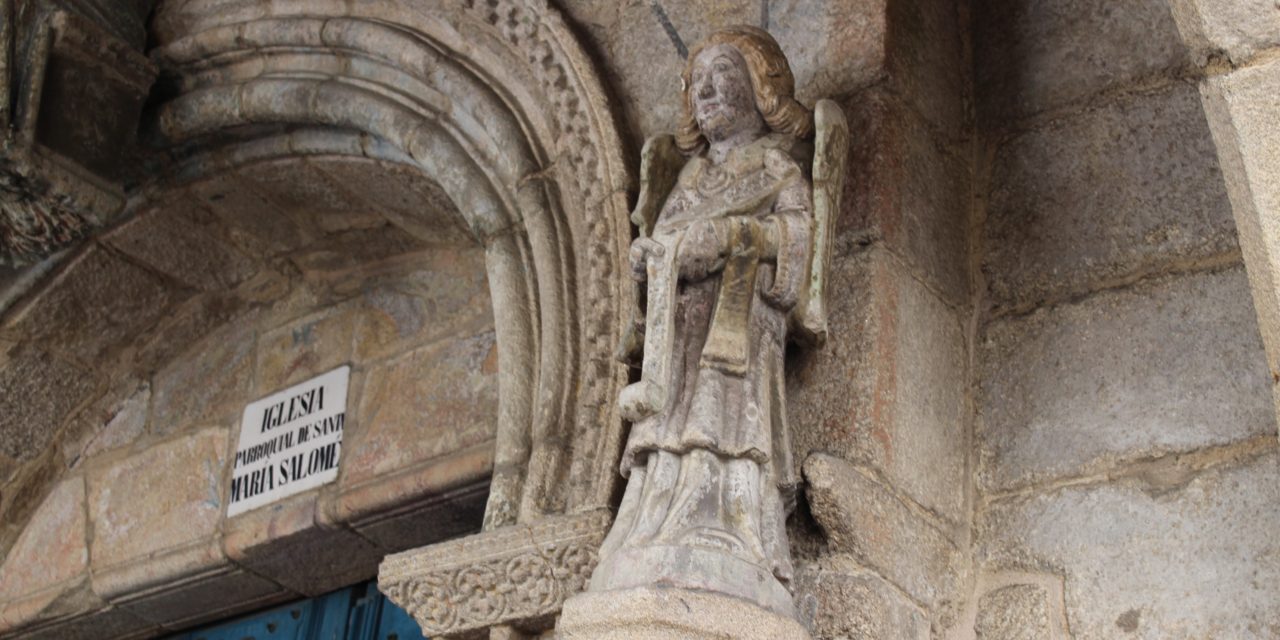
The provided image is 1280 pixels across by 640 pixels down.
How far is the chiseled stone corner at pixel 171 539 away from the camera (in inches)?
161

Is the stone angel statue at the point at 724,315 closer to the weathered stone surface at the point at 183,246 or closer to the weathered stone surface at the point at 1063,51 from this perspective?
the weathered stone surface at the point at 1063,51

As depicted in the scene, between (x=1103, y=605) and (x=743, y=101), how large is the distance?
1030mm

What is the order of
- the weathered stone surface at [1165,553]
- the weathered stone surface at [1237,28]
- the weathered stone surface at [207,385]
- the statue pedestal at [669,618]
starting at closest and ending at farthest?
the weathered stone surface at [1237,28]
the statue pedestal at [669,618]
the weathered stone surface at [1165,553]
the weathered stone surface at [207,385]

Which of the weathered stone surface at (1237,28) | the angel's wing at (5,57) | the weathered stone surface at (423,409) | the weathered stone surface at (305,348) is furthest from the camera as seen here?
the weathered stone surface at (305,348)

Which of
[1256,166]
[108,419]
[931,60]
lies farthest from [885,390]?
[108,419]

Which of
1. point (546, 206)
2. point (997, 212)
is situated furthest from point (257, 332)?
point (997, 212)

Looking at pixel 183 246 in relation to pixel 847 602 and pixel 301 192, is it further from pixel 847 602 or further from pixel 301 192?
pixel 847 602

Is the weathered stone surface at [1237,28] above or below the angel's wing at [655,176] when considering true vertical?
below

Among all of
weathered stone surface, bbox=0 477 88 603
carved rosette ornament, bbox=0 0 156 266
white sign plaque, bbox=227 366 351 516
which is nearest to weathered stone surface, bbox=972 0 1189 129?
white sign plaque, bbox=227 366 351 516

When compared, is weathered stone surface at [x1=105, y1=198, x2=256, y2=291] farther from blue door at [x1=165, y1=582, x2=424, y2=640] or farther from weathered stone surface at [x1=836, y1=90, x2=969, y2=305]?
weathered stone surface at [x1=836, y1=90, x2=969, y2=305]

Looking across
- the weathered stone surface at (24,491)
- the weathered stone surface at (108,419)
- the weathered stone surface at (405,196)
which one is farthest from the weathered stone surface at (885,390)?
the weathered stone surface at (24,491)

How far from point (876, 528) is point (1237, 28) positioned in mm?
992

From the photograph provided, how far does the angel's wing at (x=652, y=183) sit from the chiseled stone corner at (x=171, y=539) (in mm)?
1570

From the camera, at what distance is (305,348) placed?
4.30 meters
